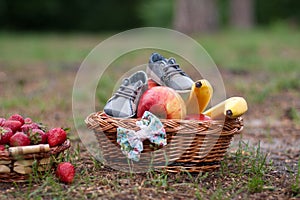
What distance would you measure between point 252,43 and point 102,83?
459cm

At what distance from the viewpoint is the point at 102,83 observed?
20.9 feet

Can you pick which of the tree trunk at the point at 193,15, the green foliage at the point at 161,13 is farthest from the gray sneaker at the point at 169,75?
the green foliage at the point at 161,13

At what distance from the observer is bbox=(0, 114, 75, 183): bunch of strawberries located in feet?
8.97

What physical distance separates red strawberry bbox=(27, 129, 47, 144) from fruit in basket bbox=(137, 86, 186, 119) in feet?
1.79

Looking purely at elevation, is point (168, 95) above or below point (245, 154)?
above

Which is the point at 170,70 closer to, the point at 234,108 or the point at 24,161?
the point at 234,108

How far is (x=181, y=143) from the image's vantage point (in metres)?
2.79

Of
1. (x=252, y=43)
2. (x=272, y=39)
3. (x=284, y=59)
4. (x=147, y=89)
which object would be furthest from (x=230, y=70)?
(x=147, y=89)

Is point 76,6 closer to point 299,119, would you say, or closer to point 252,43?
point 252,43

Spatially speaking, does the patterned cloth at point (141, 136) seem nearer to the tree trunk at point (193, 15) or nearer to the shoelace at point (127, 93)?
the shoelace at point (127, 93)

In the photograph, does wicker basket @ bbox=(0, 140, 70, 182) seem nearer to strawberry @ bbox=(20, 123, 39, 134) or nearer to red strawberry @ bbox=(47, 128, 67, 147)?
red strawberry @ bbox=(47, 128, 67, 147)

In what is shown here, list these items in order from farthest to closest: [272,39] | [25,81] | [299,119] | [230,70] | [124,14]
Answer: [124,14], [272,39], [230,70], [25,81], [299,119]

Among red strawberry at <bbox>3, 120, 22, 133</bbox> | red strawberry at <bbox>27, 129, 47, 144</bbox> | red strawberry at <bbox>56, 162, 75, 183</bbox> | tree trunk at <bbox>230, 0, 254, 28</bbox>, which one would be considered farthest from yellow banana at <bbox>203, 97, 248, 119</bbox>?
tree trunk at <bbox>230, 0, 254, 28</bbox>

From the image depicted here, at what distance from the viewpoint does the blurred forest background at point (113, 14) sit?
20.3m
